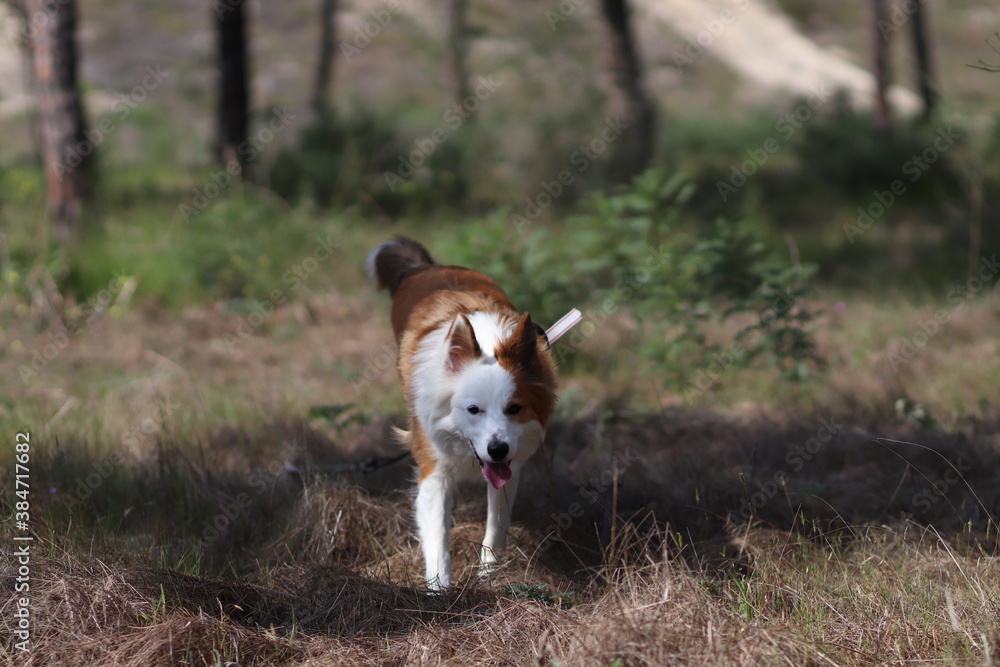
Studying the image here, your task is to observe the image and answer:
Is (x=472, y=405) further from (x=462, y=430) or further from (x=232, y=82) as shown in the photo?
(x=232, y=82)

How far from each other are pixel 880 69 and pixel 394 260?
12.4 metres

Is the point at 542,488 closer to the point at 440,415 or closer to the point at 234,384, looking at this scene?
the point at 440,415

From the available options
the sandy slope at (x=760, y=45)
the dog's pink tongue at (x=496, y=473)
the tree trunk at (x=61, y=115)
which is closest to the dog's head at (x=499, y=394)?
the dog's pink tongue at (x=496, y=473)

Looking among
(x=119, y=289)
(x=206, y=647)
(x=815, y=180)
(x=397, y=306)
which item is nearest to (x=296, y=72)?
(x=815, y=180)

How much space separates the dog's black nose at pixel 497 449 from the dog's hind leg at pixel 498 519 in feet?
1.63

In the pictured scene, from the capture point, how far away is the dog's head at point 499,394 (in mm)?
3430

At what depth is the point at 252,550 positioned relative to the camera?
3.98 m

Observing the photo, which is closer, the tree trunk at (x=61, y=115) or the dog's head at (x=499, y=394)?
the dog's head at (x=499, y=394)

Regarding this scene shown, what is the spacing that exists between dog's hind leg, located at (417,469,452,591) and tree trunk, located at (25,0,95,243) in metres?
5.96

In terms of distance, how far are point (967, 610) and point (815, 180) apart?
10.8 m

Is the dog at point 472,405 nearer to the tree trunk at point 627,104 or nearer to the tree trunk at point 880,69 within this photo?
the tree trunk at point 627,104

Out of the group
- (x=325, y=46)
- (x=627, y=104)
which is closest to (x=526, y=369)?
(x=627, y=104)

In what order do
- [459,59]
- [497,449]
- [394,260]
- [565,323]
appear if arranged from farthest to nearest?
[459,59] → [394,260] → [565,323] → [497,449]

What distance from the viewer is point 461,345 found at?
140 inches
